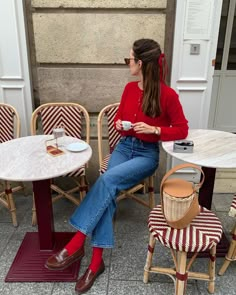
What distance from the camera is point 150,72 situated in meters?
2.13

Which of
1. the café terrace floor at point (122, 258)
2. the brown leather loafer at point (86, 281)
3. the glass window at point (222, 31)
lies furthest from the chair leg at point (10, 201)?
the glass window at point (222, 31)

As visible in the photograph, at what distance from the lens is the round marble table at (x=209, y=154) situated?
1.88m

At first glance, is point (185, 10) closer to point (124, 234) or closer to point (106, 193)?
point (106, 193)

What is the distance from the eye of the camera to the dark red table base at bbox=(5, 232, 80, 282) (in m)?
2.04

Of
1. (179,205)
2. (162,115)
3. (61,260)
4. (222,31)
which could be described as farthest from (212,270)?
(222,31)

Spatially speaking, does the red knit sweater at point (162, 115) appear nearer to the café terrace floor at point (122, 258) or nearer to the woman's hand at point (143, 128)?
the woman's hand at point (143, 128)

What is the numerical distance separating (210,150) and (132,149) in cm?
57

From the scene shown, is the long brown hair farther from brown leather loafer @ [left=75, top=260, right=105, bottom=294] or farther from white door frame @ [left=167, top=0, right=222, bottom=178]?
brown leather loafer @ [left=75, top=260, right=105, bottom=294]

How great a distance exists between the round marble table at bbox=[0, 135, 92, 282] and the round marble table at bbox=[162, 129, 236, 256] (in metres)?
0.66

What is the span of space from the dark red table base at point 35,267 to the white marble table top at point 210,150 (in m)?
1.06

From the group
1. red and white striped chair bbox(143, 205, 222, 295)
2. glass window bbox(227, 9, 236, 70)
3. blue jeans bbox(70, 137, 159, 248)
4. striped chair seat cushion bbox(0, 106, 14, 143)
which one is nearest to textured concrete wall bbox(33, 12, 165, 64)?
striped chair seat cushion bbox(0, 106, 14, 143)

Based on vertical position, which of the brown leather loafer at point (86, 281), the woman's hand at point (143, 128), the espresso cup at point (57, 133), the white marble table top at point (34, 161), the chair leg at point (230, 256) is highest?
the woman's hand at point (143, 128)

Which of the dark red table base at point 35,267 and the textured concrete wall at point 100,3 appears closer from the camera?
the dark red table base at point 35,267

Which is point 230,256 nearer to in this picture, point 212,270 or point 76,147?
point 212,270
